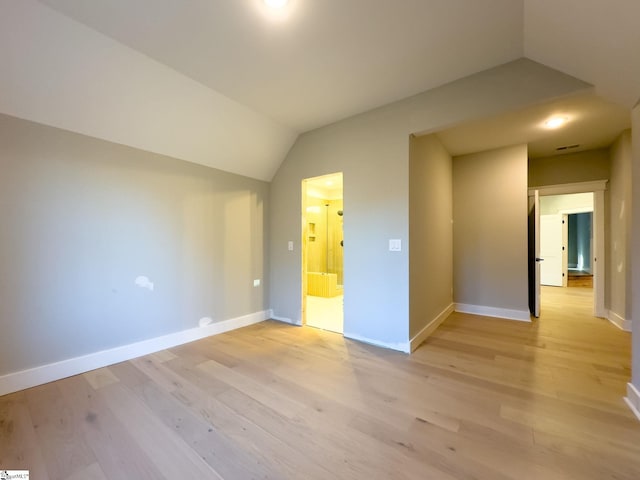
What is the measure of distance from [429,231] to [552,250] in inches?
245

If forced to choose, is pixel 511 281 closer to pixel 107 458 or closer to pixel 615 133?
pixel 615 133

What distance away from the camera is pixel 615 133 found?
3.52 m

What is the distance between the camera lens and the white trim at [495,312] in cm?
392

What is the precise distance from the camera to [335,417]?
174cm

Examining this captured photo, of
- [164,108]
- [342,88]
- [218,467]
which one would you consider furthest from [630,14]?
[164,108]

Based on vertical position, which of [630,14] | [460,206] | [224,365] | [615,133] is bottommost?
[224,365]

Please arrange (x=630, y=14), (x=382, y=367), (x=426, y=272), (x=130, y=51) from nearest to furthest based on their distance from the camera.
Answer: (x=630, y=14), (x=130, y=51), (x=382, y=367), (x=426, y=272)

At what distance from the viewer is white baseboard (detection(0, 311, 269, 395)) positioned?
82.0 inches

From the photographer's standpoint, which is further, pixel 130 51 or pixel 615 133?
pixel 615 133

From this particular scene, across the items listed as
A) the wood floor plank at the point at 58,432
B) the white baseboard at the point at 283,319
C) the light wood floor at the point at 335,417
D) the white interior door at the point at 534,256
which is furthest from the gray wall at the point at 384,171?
the white interior door at the point at 534,256

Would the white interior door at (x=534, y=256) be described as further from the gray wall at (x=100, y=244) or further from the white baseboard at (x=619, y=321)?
the gray wall at (x=100, y=244)

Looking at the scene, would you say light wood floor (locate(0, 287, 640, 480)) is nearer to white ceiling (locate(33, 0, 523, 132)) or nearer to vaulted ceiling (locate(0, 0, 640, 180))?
vaulted ceiling (locate(0, 0, 640, 180))

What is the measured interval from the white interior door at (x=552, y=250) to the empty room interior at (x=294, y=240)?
353 centimetres

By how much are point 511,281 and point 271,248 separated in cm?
381
